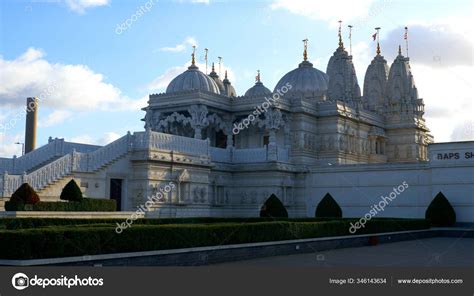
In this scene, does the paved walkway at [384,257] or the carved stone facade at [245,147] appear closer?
the paved walkway at [384,257]

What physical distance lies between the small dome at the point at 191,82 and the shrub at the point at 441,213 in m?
20.0

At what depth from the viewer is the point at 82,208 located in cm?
2591

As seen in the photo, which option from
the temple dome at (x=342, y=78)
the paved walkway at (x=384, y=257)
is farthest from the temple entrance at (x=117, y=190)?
the temple dome at (x=342, y=78)

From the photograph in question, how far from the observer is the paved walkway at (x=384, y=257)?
1919 cm

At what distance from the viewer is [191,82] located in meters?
49.9

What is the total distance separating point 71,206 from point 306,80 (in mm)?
37431

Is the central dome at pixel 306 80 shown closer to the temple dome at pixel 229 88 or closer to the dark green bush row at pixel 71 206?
the temple dome at pixel 229 88

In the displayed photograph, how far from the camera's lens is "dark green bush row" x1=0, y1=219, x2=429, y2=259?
13828 millimetres

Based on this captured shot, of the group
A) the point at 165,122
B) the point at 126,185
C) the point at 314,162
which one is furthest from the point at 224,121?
the point at 126,185

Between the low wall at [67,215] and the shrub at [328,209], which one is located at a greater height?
the shrub at [328,209]

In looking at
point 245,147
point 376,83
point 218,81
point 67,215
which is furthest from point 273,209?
point 376,83

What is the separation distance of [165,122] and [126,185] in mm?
13835

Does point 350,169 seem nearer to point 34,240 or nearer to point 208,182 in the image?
point 208,182

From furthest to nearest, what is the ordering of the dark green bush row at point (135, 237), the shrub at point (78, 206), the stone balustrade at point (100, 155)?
the stone balustrade at point (100, 155), the shrub at point (78, 206), the dark green bush row at point (135, 237)
